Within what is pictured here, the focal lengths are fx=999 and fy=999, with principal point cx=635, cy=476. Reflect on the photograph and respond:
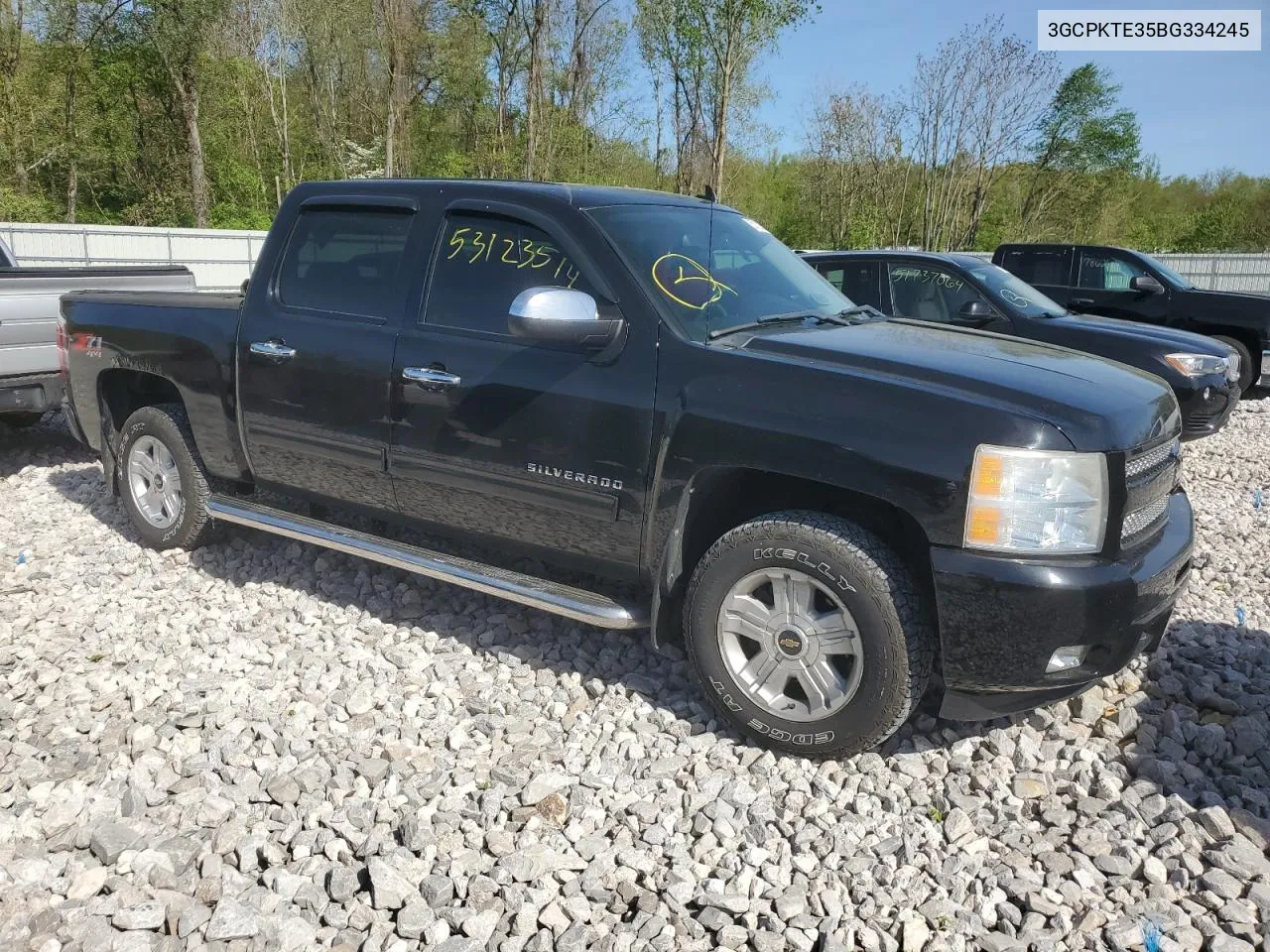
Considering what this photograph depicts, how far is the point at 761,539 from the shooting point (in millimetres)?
3354

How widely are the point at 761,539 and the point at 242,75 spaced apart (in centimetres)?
4213

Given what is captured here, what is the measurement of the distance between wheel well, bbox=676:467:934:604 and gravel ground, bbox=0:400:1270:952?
689mm

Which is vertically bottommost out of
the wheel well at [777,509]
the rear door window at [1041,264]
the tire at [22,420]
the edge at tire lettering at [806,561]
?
the tire at [22,420]

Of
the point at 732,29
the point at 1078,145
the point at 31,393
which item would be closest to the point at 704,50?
the point at 732,29

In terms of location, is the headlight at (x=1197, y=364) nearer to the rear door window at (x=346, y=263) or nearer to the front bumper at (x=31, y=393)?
the rear door window at (x=346, y=263)

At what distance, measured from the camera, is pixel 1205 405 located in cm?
788

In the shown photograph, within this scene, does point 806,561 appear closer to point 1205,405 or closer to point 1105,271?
point 1205,405

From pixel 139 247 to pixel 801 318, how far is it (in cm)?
2001

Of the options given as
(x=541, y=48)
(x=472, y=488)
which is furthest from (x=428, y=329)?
(x=541, y=48)

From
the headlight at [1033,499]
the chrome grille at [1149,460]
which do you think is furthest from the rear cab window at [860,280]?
the headlight at [1033,499]

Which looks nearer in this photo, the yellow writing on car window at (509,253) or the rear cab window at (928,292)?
the yellow writing on car window at (509,253)

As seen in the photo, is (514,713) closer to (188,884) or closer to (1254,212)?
(188,884)

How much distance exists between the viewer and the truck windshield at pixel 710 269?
12.3ft

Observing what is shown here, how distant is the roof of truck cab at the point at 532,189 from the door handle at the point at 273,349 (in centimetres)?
78
